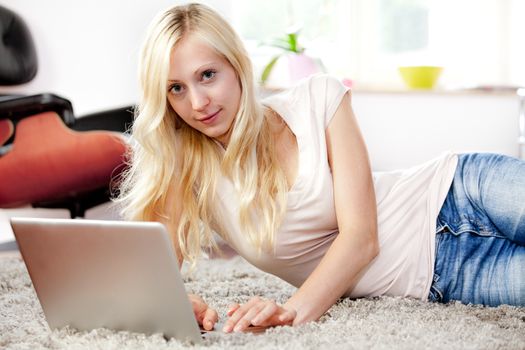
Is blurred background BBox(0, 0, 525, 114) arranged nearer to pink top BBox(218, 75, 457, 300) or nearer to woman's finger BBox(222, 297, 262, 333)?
pink top BBox(218, 75, 457, 300)

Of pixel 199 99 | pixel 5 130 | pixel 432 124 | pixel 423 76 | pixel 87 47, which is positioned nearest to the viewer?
pixel 199 99

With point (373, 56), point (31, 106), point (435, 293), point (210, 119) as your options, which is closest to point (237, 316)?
point (210, 119)

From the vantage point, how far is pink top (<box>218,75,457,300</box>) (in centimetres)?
157

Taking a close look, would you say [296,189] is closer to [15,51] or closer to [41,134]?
[41,134]

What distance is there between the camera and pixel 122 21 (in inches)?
131

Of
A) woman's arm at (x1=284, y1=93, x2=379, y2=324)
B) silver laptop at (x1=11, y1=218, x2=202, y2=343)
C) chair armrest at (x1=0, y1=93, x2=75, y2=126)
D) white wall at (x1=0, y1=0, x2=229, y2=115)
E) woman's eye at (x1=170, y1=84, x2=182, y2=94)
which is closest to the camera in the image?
silver laptop at (x1=11, y1=218, x2=202, y2=343)

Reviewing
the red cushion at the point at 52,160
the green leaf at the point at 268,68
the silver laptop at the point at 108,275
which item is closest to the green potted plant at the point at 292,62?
the green leaf at the point at 268,68

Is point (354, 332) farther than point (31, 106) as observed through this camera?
No

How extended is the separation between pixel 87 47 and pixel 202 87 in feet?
6.28

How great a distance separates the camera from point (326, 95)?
161 centimetres

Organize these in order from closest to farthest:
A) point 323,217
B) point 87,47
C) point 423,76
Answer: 1. point 323,217
2. point 87,47
3. point 423,76

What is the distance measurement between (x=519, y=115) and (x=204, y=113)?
2.11 m

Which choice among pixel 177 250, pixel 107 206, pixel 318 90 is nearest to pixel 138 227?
pixel 177 250

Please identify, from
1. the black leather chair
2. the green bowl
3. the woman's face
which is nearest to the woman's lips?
the woman's face
